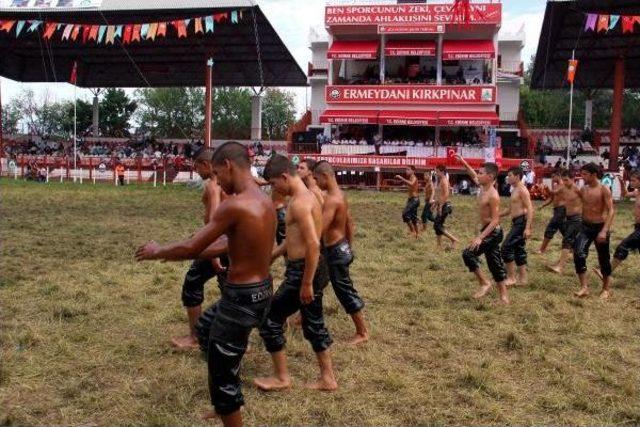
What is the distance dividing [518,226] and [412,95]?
24.9 m

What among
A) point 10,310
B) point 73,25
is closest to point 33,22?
point 73,25

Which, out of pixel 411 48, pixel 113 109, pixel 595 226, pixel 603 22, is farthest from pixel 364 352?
pixel 113 109

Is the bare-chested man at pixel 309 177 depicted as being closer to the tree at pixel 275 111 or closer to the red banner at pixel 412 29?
the red banner at pixel 412 29

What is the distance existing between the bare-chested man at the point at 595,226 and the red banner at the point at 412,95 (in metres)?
24.9

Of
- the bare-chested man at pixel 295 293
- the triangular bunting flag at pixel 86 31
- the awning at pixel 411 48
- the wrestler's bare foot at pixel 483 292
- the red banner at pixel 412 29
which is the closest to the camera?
the bare-chested man at pixel 295 293

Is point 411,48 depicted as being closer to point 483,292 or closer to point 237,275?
point 483,292

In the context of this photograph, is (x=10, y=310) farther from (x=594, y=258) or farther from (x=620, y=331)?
(x=594, y=258)

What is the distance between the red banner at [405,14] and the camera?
32.2 metres

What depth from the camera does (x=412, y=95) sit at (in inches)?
1288

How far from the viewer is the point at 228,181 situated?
354 cm

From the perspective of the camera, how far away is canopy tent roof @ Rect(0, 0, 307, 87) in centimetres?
3241

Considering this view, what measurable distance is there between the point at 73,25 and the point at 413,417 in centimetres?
3276

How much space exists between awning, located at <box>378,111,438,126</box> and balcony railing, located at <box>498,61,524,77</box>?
12.9 metres

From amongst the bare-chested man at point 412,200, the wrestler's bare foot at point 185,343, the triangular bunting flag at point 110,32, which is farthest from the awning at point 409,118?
the wrestler's bare foot at point 185,343
